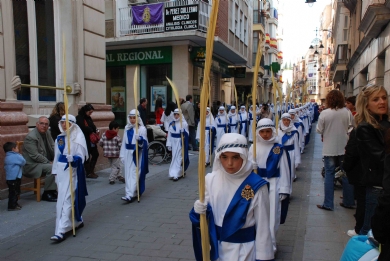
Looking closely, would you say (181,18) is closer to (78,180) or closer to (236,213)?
(78,180)

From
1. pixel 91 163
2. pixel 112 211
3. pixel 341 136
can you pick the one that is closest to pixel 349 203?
pixel 341 136

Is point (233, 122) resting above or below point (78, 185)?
above

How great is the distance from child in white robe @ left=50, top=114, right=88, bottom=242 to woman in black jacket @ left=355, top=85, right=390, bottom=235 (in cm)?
373

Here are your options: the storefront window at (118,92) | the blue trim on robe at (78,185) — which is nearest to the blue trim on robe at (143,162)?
the blue trim on robe at (78,185)

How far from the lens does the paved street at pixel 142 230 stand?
176 inches

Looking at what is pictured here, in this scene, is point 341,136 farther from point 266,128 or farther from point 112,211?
point 112,211

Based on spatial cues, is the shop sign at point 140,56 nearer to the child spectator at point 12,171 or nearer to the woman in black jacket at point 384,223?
the child spectator at point 12,171

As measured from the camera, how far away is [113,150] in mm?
8484

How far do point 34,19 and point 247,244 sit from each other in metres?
→ 7.87

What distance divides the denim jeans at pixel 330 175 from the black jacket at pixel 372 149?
229 centimetres

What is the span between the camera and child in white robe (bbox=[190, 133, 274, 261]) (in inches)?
105

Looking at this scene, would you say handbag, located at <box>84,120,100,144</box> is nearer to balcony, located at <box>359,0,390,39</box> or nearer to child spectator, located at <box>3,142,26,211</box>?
child spectator, located at <box>3,142,26,211</box>

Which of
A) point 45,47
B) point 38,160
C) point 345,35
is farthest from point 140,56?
point 345,35

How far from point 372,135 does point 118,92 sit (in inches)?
615
